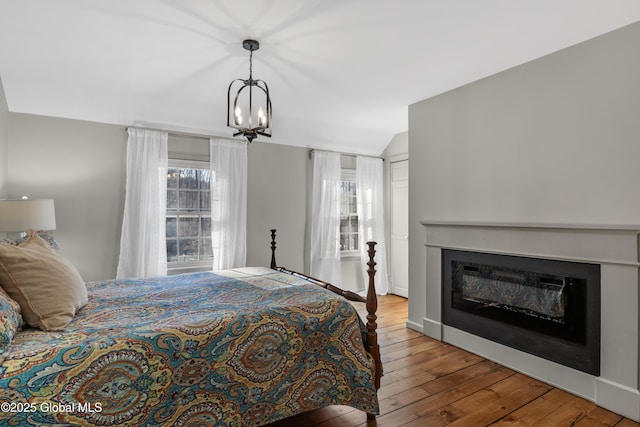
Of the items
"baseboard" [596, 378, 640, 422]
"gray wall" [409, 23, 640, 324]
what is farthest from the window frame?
"baseboard" [596, 378, 640, 422]

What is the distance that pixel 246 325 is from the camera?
1.78m

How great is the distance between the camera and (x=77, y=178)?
349 centimetres

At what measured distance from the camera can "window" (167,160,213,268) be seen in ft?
13.2

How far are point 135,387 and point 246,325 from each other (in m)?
0.53

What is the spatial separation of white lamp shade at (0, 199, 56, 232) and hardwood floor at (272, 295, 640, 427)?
2362mm

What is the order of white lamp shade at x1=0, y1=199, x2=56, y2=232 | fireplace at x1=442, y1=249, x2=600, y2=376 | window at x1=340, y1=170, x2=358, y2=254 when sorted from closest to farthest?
fireplace at x1=442, y1=249, x2=600, y2=376, white lamp shade at x1=0, y1=199, x2=56, y2=232, window at x1=340, y1=170, x2=358, y2=254

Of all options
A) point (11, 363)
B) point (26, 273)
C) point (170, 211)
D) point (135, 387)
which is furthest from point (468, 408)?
point (170, 211)

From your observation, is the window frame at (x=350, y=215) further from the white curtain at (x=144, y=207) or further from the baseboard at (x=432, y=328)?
the white curtain at (x=144, y=207)

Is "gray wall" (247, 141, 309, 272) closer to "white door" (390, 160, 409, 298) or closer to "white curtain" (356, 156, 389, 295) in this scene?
"white curtain" (356, 156, 389, 295)

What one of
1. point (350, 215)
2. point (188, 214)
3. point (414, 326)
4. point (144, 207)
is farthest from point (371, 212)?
point (144, 207)

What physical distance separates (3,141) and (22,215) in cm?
96

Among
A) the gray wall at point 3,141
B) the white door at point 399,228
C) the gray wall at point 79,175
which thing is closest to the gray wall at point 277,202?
the gray wall at point 79,175

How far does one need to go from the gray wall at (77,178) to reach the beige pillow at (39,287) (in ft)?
6.11

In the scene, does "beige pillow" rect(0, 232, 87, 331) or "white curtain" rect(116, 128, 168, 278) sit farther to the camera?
"white curtain" rect(116, 128, 168, 278)
